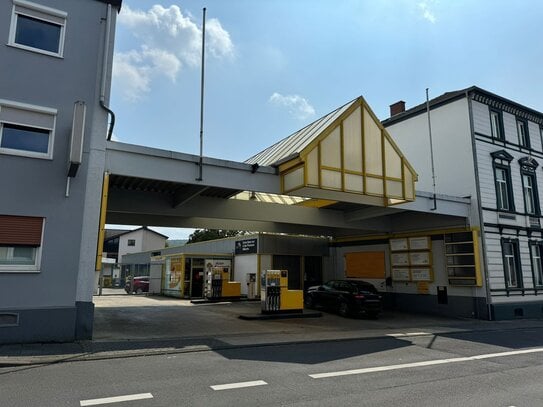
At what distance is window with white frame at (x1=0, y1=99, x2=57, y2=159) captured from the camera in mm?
10586

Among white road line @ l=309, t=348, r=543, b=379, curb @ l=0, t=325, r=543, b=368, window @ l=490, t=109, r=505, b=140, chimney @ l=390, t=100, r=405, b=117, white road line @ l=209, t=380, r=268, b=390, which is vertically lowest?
white road line @ l=309, t=348, r=543, b=379

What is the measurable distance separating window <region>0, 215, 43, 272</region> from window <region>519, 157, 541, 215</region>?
74.3 ft

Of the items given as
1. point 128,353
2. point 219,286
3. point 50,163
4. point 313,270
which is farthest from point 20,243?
point 313,270

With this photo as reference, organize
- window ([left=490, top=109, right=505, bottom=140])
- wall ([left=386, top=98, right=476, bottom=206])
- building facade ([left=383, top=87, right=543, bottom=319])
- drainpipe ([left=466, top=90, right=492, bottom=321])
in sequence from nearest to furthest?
drainpipe ([left=466, top=90, right=492, bottom=321]) → building facade ([left=383, top=87, right=543, bottom=319]) → wall ([left=386, top=98, right=476, bottom=206]) → window ([left=490, top=109, right=505, bottom=140])

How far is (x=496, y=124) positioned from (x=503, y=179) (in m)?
2.93

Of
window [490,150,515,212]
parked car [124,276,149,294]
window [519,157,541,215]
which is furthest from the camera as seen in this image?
parked car [124,276,149,294]

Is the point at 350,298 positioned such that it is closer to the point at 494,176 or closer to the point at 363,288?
the point at 363,288

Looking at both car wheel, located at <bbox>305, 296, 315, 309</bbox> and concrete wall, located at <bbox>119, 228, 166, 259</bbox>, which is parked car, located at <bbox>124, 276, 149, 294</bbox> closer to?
car wheel, located at <bbox>305, 296, 315, 309</bbox>

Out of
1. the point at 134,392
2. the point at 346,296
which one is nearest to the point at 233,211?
the point at 346,296

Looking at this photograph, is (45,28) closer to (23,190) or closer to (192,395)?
(23,190)

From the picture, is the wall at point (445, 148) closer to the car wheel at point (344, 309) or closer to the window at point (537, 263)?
the window at point (537, 263)

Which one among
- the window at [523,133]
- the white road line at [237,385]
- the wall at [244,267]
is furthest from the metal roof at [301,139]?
the window at [523,133]

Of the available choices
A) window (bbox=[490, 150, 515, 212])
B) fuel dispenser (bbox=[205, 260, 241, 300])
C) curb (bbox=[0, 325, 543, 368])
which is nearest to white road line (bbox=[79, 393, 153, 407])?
curb (bbox=[0, 325, 543, 368])

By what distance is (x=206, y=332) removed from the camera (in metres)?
12.8
